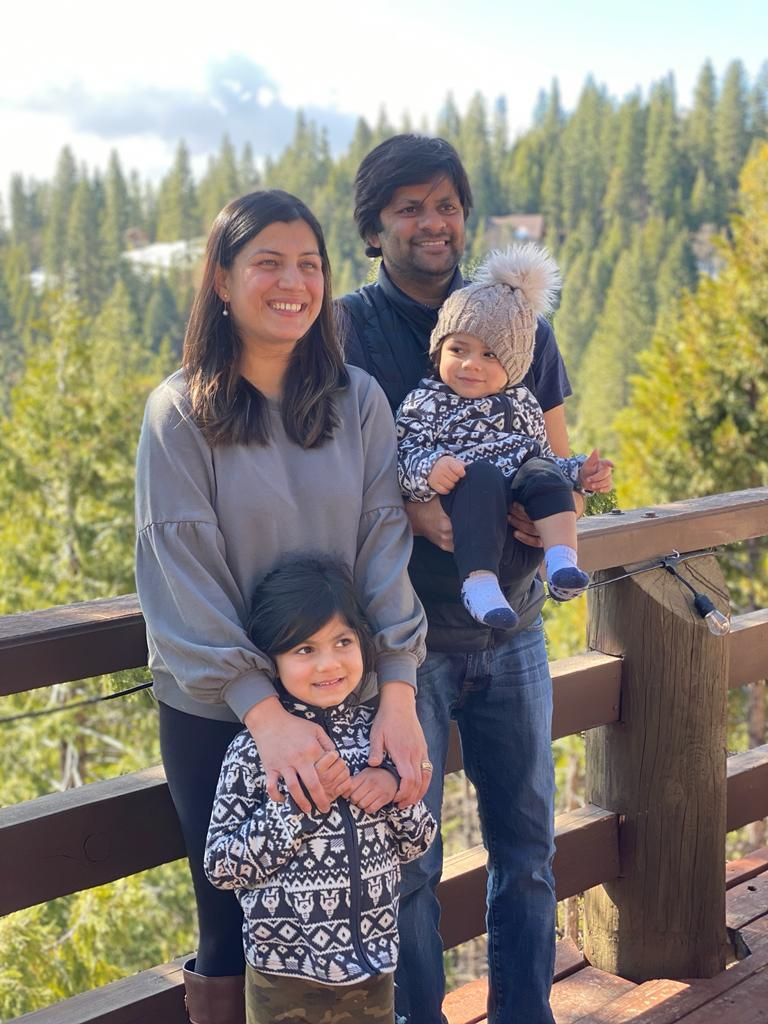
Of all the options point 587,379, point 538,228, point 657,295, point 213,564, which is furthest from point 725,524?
point 538,228

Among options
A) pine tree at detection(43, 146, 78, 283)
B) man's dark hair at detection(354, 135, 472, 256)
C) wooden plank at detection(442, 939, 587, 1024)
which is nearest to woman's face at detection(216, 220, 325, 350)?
man's dark hair at detection(354, 135, 472, 256)

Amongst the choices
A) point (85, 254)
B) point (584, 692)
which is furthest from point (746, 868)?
point (85, 254)

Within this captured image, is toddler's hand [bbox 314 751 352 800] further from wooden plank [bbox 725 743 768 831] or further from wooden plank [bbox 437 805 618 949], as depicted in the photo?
wooden plank [bbox 725 743 768 831]

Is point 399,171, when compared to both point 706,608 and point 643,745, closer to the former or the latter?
point 706,608

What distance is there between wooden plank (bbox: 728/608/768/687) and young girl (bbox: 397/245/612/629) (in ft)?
3.22

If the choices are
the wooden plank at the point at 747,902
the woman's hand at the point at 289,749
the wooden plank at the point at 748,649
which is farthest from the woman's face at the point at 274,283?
the wooden plank at the point at 747,902

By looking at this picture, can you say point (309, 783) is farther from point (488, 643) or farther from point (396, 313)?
point (396, 313)

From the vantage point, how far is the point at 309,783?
1.63 m

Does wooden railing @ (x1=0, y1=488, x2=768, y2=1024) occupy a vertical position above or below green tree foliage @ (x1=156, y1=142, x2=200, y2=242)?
below

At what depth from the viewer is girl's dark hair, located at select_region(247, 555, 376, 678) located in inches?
67.3

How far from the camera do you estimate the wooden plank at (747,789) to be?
292 centimetres

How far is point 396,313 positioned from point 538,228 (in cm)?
10237

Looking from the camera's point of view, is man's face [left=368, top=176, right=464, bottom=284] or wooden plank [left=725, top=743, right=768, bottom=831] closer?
man's face [left=368, top=176, right=464, bottom=284]

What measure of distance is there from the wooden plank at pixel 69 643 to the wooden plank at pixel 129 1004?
0.54 metres
